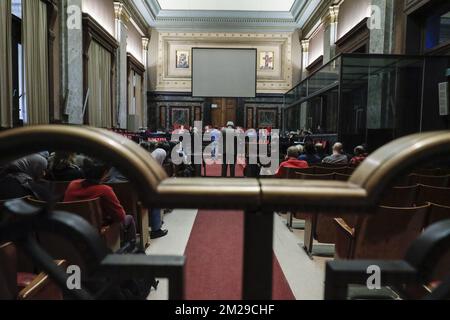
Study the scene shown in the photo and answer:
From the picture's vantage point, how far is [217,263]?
3184 mm

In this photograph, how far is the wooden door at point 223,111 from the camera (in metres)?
19.1

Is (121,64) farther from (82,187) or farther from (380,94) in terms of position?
(82,187)

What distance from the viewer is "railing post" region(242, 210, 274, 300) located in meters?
0.61

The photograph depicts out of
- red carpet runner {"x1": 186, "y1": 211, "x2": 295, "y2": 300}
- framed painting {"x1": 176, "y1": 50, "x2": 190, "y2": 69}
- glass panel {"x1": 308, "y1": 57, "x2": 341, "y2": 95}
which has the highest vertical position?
framed painting {"x1": 176, "y1": 50, "x2": 190, "y2": 69}

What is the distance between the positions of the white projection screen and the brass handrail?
664 inches

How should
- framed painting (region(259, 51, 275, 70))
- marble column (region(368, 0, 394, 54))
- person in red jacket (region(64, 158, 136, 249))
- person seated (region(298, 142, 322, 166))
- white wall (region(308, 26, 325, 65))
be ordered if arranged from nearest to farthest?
person in red jacket (region(64, 158, 136, 249)) → person seated (region(298, 142, 322, 166)) → marble column (region(368, 0, 394, 54)) → white wall (region(308, 26, 325, 65)) → framed painting (region(259, 51, 275, 70))

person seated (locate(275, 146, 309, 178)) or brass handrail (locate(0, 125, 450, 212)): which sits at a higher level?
brass handrail (locate(0, 125, 450, 212))

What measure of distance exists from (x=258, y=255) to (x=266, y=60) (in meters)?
19.0

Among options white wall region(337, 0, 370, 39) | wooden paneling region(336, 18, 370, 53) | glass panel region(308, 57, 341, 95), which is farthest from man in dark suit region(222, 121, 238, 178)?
white wall region(337, 0, 370, 39)

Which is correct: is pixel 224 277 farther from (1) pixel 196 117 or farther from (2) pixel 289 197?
(1) pixel 196 117

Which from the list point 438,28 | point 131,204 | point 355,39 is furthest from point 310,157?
point 355,39

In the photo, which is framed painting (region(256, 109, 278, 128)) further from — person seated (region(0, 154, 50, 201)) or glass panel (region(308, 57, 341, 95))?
person seated (region(0, 154, 50, 201))

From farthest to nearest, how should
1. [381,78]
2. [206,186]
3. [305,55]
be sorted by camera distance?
[305,55] → [381,78] → [206,186]
